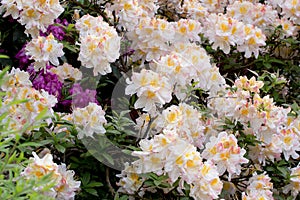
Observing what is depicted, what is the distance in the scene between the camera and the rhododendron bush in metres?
1.89

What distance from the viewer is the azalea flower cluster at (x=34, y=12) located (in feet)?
7.49

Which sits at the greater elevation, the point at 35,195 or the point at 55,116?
the point at 35,195

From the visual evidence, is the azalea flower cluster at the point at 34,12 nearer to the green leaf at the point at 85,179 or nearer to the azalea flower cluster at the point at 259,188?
the green leaf at the point at 85,179

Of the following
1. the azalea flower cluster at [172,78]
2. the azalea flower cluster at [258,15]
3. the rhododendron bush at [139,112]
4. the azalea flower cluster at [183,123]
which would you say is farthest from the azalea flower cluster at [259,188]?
the azalea flower cluster at [258,15]

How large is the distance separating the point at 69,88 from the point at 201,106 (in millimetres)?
555

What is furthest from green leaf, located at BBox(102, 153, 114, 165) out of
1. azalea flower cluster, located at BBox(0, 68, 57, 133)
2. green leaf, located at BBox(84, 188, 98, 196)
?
azalea flower cluster, located at BBox(0, 68, 57, 133)

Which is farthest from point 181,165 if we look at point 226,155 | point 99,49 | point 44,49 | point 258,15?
point 258,15

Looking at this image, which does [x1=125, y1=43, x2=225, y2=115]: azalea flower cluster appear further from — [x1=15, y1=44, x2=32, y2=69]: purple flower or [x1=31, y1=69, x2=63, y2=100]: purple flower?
[x1=15, y1=44, x2=32, y2=69]: purple flower

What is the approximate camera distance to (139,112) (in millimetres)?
2369

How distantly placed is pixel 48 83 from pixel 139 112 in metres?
0.38

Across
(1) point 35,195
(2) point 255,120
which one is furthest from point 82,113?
(1) point 35,195

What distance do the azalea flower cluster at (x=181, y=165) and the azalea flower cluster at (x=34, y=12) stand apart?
2.47 ft

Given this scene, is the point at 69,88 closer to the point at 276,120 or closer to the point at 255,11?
the point at 276,120

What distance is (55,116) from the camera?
2002 millimetres
